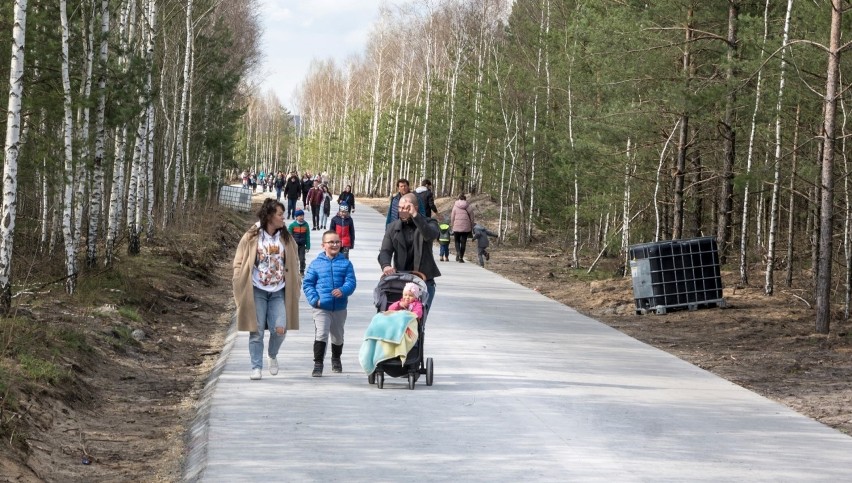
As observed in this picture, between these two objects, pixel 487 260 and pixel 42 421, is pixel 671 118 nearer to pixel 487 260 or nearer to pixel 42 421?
pixel 487 260

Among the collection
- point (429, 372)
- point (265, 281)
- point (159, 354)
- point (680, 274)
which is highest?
point (265, 281)

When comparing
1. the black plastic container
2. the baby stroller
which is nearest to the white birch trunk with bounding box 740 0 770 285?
the black plastic container

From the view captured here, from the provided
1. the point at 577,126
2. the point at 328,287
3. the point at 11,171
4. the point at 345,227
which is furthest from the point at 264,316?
the point at 577,126

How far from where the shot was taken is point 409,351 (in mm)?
10805

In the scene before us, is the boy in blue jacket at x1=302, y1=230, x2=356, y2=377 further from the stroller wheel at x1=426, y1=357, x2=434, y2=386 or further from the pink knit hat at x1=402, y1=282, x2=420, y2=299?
the stroller wheel at x1=426, y1=357, x2=434, y2=386

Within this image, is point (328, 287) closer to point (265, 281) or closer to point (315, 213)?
point (265, 281)

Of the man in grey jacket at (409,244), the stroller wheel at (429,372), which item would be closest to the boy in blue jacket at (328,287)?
the man in grey jacket at (409,244)

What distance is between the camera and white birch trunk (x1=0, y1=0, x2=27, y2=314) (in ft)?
43.8

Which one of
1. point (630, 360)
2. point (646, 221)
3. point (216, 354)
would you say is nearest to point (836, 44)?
point (630, 360)

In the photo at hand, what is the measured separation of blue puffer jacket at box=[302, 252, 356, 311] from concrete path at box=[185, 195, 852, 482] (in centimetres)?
75

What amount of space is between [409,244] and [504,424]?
2937mm

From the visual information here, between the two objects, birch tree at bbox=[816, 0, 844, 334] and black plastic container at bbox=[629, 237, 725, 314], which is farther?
black plastic container at bbox=[629, 237, 725, 314]

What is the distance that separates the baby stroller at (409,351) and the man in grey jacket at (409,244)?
276mm

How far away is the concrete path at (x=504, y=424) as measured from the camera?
7754 mm
